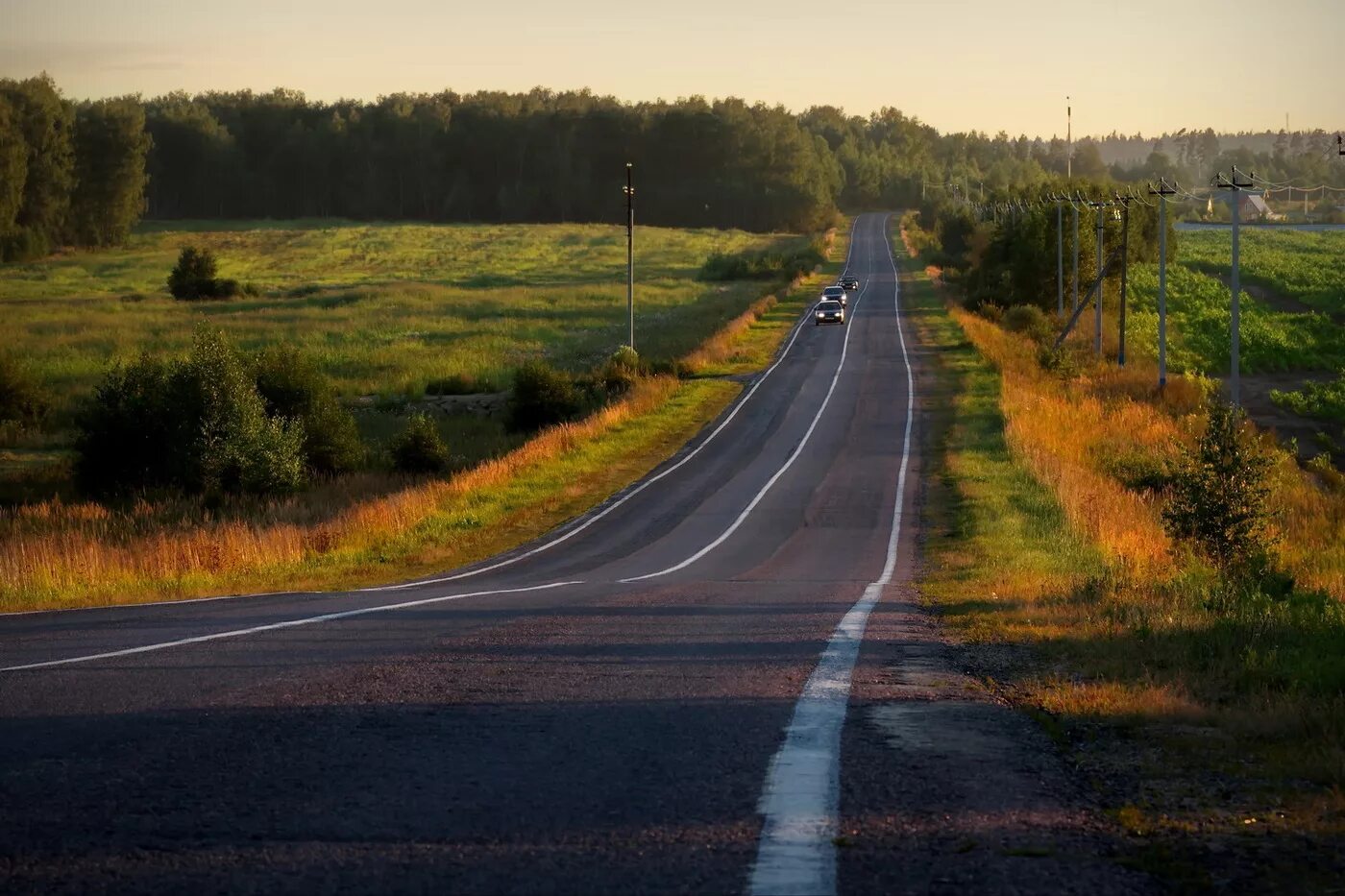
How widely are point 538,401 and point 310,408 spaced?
9.31 metres

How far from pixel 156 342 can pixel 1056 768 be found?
6532cm

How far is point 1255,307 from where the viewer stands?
298ft

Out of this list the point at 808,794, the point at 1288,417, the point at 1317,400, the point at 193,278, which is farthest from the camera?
the point at 193,278

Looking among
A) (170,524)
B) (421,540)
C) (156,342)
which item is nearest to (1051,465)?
(421,540)

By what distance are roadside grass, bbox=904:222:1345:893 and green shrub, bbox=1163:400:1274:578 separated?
2.01ft

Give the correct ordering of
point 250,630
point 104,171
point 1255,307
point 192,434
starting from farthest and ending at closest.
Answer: point 104,171 → point 1255,307 → point 192,434 → point 250,630

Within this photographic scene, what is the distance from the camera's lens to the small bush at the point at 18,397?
1868 inches

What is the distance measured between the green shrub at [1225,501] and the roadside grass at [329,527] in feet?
40.0

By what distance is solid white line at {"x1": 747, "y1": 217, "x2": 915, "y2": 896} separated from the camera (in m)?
5.43

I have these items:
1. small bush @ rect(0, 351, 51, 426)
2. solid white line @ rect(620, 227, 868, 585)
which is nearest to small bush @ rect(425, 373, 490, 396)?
small bush @ rect(0, 351, 51, 426)

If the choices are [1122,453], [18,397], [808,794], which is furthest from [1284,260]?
[808,794]

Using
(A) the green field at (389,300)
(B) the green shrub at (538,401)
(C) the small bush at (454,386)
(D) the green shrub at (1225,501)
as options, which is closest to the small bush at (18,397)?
(A) the green field at (389,300)

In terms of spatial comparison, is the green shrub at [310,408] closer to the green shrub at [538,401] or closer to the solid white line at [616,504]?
the green shrub at [538,401]

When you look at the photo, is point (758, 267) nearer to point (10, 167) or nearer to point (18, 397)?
point (10, 167)
